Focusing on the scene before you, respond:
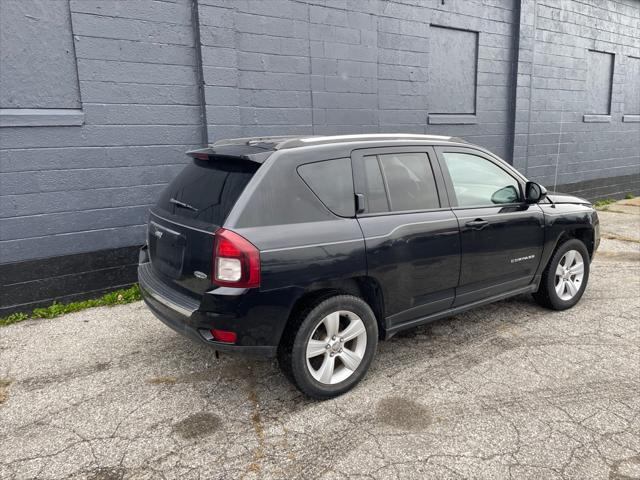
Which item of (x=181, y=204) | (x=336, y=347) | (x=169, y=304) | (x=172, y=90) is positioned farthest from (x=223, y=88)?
(x=336, y=347)

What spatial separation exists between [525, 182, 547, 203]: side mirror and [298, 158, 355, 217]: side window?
6.08 ft

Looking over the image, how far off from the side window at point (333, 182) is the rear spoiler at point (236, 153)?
26 cm

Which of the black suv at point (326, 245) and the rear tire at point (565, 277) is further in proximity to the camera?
the rear tire at point (565, 277)

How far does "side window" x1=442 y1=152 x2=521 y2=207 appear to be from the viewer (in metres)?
4.07

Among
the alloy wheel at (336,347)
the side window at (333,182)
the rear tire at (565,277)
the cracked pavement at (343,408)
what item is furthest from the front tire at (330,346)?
the rear tire at (565,277)

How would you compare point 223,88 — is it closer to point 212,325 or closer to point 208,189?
point 208,189

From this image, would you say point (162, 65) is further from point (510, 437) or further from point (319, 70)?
point (510, 437)

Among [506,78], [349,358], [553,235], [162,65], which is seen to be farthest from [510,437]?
[506,78]

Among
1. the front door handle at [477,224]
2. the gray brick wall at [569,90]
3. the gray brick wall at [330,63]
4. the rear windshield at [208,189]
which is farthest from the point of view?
the gray brick wall at [569,90]

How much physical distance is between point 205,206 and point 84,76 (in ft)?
9.20

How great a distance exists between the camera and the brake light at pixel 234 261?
293 centimetres

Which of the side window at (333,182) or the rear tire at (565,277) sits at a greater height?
the side window at (333,182)

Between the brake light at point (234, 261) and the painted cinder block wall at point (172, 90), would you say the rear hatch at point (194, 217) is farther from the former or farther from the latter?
the painted cinder block wall at point (172, 90)

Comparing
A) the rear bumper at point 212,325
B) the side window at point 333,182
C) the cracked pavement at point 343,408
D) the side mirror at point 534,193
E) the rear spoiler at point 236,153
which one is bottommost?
the cracked pavement at point 343,408
